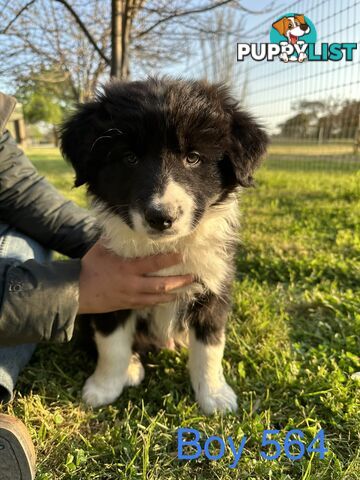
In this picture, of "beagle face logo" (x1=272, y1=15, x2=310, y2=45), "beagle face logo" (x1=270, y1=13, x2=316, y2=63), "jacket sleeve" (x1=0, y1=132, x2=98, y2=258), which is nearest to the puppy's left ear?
"jacket sleeve" (x1=0, y1=132, x2=98, y2=258)

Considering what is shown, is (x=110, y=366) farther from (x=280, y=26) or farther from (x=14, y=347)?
(x=280, y=26)

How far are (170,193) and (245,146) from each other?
486 millimetres

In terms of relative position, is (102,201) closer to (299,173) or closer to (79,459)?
(79,459)

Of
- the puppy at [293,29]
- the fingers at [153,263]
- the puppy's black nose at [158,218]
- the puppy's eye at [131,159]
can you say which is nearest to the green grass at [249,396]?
the fingers at [153,263]

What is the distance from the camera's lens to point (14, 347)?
1957 mm

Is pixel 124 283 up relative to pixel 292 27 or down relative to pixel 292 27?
down

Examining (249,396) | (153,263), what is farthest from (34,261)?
(249,396)

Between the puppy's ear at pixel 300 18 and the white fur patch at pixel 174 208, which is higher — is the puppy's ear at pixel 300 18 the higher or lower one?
the higher one

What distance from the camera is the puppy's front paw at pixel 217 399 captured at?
6.03 feet

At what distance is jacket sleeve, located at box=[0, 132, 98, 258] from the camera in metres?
2.53

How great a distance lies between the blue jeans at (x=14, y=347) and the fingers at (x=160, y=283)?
0.71 m

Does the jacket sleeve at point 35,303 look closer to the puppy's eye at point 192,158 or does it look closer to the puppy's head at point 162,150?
the puppy's head at point 162,150

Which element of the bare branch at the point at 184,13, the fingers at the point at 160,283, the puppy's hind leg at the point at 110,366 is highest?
the bare branch at the point at 184,13

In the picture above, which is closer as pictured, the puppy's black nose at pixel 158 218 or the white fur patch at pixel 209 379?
the puppy's black nose at pixel 158 218
